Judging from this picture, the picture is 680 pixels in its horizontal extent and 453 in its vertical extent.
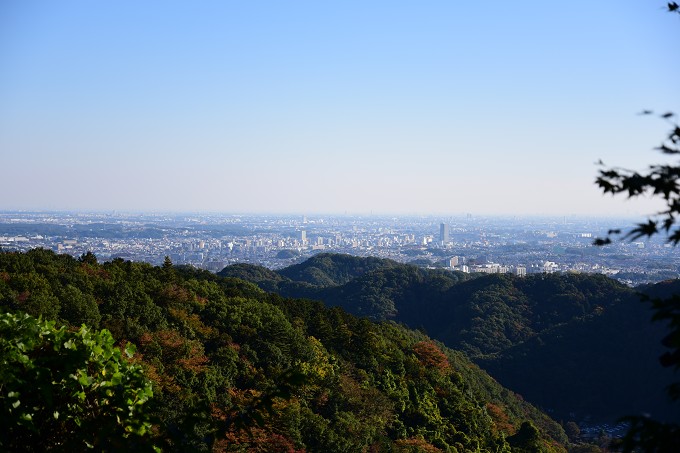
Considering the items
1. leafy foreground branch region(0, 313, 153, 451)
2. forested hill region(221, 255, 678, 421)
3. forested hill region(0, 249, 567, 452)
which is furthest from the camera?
forested hill region(221, 255, 678, 421)

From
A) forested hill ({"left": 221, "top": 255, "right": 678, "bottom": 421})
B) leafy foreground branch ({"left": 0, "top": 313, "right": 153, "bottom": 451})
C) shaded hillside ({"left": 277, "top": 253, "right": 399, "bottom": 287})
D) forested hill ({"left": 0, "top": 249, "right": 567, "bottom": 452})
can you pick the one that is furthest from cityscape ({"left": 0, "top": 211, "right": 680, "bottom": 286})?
leafy foreground branch ({"left": 0, "top": 313, "right": 153, "bottom": 451})

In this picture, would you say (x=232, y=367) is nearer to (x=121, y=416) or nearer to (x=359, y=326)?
(x=359, y=326)

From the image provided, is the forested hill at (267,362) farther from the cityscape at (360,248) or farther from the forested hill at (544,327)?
the cityscape at (360,248)

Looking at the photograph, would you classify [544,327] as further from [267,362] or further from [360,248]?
[360,248]

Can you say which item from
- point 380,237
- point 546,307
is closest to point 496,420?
point 546,307

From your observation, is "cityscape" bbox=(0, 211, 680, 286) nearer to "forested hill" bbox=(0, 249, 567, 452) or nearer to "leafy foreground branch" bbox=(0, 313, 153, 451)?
"forested hill" bbox=(0, 249, 567, 452)

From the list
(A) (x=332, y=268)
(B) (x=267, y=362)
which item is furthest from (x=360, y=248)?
(B) (x=267, y=362)

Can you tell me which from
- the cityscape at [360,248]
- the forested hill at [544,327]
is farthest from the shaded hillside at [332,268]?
the cityscape at [360,248]
